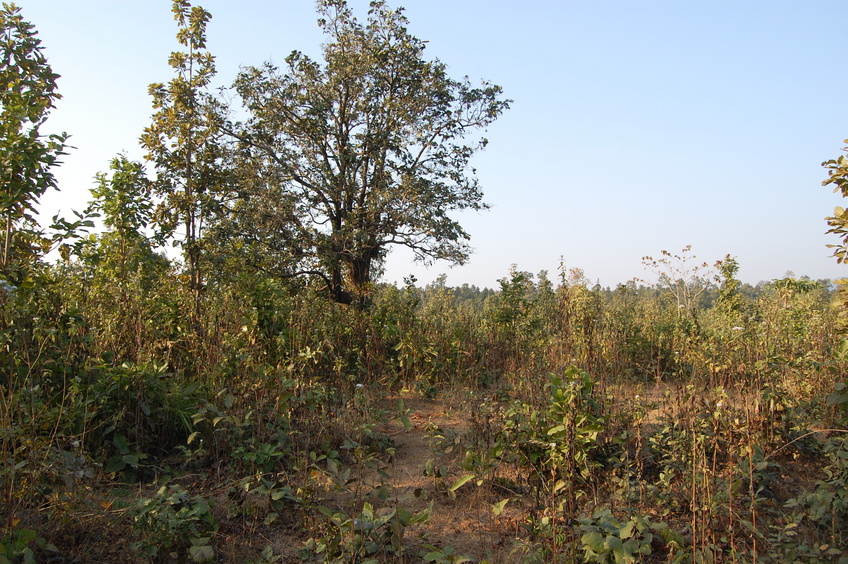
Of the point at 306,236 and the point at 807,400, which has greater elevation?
the point at 306,236

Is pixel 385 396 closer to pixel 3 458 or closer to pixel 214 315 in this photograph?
pixel 214 315

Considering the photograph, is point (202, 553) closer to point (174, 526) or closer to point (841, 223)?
point (174, 526)

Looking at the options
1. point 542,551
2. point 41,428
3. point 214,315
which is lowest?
point 542,551

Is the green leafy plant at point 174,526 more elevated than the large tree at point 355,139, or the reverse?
the large tree at point 355,139

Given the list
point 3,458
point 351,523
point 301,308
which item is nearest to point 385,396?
point 301,308

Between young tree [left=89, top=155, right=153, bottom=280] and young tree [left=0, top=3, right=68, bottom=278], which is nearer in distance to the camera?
young tree [left=0, top=3, right=68, bottom=278]

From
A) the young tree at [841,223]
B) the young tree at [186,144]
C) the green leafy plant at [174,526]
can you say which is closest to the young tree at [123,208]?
the young tree at [186,144]

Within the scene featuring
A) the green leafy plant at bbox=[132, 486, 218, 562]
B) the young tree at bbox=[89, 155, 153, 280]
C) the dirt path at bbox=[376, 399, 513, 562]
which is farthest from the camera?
the young tree at bbox=[89, 155, 153, 280]

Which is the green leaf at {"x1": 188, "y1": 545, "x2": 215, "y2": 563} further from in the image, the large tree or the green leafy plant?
the large tree

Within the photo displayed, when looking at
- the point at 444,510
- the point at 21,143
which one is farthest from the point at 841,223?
the point at 21,143

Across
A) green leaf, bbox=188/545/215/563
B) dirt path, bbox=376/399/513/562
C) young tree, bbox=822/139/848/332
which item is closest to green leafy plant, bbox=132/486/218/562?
green leaf, bbox=188/545/215/563

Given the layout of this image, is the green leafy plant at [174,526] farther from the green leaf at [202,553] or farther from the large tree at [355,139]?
the large tree at [355,139]

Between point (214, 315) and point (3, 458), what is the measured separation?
9.51 feet

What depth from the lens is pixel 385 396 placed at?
254 inches
